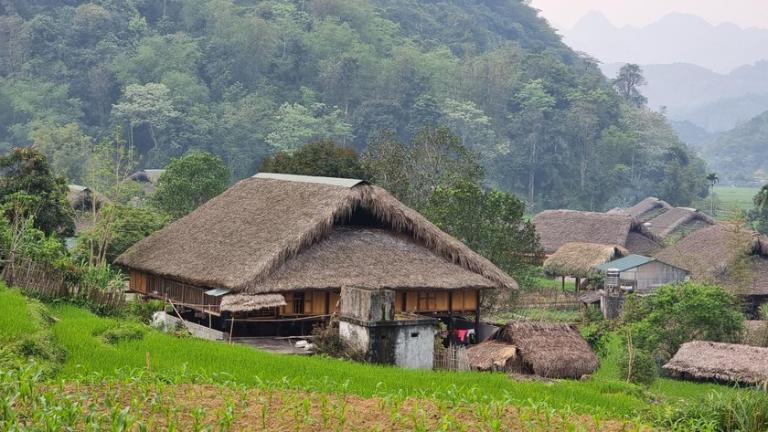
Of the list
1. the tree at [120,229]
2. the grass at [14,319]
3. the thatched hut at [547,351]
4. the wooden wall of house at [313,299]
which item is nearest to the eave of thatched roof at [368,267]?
the wooden wall of house at [313,299]

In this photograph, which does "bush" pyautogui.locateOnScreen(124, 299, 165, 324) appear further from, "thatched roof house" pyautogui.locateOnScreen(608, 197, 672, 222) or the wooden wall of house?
"thatched roof house" pyautogui.locateOnScreen(608, 197, 672, 222)

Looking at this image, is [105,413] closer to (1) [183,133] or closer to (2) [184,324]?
(2) [184,324]

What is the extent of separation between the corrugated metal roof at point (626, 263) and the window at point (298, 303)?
17.1 metres

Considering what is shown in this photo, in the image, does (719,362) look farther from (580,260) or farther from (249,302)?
(580,260)

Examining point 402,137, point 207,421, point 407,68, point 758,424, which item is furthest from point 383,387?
point 407,68

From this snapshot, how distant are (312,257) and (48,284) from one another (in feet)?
16.5

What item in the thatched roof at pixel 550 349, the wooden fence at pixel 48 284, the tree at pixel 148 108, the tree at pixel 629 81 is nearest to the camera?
the wooden fence at pixel 48 284

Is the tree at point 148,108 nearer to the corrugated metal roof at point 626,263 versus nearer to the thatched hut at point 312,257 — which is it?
the corrugated metal roof at point 626,263

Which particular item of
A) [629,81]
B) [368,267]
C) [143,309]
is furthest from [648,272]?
[629,81]

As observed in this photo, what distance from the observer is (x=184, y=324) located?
18203 millimetres

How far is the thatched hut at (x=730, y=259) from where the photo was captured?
30453mm

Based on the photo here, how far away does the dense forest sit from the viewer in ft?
216

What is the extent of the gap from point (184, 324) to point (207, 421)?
406 inches

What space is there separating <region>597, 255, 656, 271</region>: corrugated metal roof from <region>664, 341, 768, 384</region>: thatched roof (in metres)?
12.4
